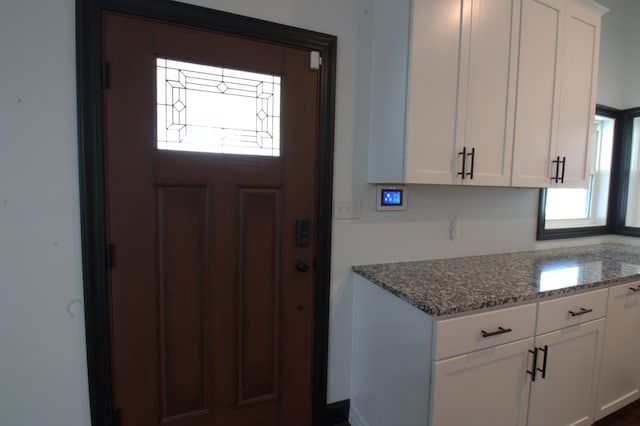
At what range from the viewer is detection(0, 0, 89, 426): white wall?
121 centimetres

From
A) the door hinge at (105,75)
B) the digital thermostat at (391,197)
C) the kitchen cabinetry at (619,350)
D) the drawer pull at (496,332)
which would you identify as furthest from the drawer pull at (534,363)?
the door hinge at (105,75)

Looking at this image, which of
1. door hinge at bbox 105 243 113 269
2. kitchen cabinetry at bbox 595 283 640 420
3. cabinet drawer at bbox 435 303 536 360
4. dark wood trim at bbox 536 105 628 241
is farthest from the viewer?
dark wood trim at bbox 536 105 628 241

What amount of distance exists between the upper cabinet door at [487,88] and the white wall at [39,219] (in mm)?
1832

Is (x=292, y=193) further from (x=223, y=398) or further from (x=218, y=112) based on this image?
(x=223, y=398)

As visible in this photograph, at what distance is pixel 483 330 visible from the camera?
129 centimetres

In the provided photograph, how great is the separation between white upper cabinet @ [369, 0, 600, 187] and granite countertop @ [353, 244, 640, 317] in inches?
20.5

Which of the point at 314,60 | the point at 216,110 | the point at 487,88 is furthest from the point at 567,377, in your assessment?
the point at 216,110

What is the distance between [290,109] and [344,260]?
2.96ft

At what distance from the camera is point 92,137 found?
4.19ft

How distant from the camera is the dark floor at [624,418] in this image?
1.84 m

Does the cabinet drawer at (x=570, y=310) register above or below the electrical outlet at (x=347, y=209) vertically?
below

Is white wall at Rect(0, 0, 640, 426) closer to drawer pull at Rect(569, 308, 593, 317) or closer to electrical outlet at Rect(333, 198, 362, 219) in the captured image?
electrical outlet at Rect(333, 198, 362, 219)

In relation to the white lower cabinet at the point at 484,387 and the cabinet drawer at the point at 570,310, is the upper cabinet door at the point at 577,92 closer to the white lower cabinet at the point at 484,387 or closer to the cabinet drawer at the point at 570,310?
the cabinet drawer at the point at 570,310

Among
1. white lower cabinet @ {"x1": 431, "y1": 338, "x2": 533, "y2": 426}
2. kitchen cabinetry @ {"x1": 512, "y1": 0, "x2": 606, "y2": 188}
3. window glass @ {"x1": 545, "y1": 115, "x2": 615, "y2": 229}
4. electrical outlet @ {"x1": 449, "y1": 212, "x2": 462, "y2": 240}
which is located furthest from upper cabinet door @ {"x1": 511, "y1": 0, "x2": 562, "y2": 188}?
window glass @ {"x1": 545, "y1": 115, "x2": 615, "y2": 229}
